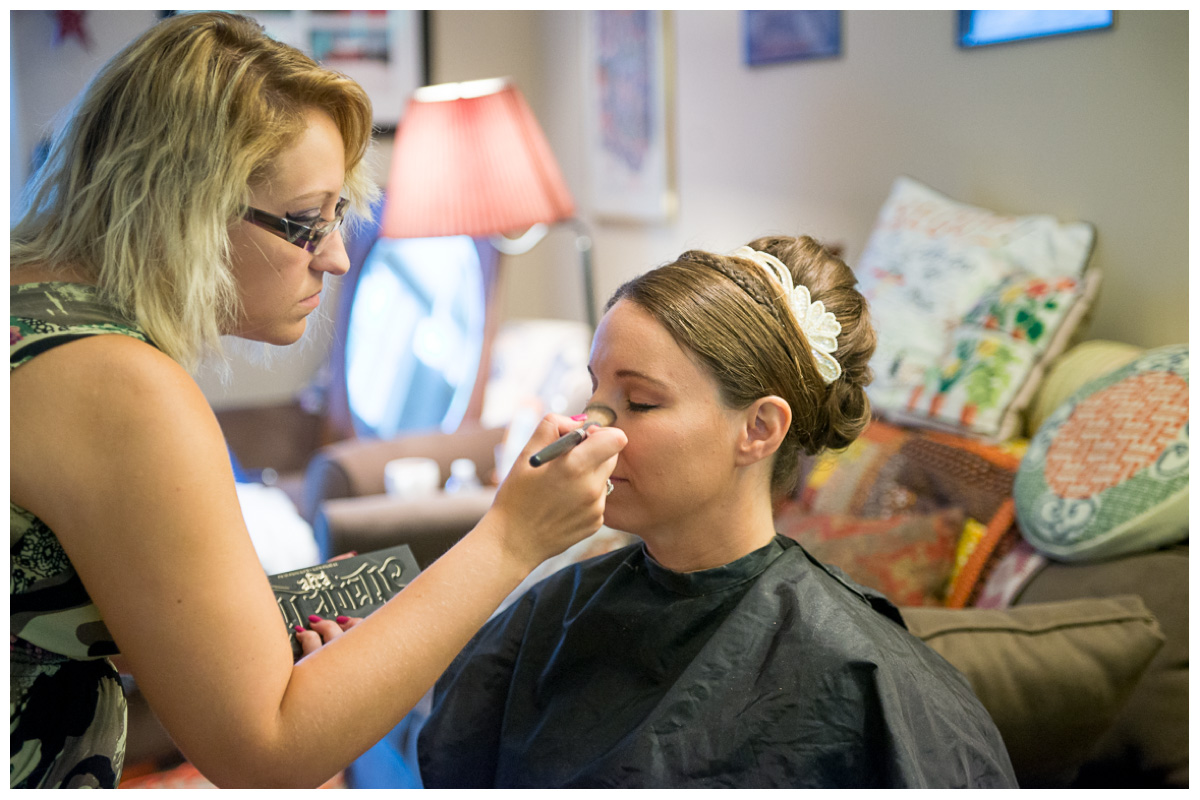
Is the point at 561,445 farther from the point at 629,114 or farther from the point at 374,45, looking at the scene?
the point at 374,45

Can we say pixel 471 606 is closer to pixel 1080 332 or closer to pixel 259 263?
pixel 259 263

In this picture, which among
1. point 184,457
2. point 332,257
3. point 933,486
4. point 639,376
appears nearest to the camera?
point 184,457

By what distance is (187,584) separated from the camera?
78 centimetres

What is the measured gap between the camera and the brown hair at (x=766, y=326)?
111 centimetres

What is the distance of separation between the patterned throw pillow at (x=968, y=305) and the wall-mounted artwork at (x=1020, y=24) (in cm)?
36

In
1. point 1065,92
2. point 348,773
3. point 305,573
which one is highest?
point 1065,92

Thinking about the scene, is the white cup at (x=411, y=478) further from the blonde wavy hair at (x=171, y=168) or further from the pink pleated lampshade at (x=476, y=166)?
the blonde wavy hair at (x=171, y=168)

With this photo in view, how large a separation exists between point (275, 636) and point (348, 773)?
1.00 metres

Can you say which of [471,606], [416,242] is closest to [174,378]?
[471,606]

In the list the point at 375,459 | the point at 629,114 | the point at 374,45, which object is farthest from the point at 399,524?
the point at 374,45

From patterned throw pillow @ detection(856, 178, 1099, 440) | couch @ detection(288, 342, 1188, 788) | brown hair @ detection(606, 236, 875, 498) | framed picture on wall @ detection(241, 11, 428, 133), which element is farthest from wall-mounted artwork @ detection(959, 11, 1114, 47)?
framed picture on wall @ detection(241, 11, 428, 133)

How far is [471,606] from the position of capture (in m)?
0.88

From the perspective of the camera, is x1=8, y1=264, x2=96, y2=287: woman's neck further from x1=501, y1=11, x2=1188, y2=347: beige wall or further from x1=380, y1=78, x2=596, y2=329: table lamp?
x1=380, y1=78, x2=596, y2=329: table lamp

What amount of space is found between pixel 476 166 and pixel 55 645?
1.99 meters
